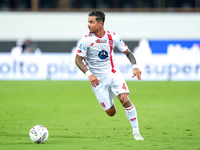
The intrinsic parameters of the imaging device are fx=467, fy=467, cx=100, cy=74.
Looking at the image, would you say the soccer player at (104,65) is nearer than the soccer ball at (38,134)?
No

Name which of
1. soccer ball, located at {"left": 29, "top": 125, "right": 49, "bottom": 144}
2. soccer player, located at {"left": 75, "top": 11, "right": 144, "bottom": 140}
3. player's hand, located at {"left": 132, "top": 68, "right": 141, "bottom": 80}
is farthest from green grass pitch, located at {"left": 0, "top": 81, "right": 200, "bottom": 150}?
player's hand, located at {"left": 132, "top": 68, "right": 141, "bottom": 80}

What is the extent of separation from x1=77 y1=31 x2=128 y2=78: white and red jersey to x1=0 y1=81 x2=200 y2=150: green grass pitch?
1.33 metres

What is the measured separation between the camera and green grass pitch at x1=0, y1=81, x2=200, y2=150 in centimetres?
823

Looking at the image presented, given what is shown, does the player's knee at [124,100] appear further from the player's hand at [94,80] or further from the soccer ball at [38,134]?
the soccer ball at [38,134]

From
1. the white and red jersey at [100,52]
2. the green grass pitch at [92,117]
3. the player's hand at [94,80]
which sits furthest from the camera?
the white and red jersey at [100,52]

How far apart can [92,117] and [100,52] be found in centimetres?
454

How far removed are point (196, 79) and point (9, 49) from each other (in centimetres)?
1374

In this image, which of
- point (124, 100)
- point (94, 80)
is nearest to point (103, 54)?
point (94, 80)

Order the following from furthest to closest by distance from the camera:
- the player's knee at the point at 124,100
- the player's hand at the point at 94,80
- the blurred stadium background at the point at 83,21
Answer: the blurred stadium background at the point at 83,21, the player's knee at the point at 124,100, the player's hand at the point at 94,80

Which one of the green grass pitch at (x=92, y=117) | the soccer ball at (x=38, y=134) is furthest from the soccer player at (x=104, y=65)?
the soccer ball at (x=38, y=134)

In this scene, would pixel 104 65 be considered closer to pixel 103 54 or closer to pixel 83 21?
pixel 103 54

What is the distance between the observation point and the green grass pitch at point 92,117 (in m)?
8.23

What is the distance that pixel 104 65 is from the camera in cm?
892

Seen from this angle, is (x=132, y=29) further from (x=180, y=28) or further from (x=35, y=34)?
(x=35, y=34)
